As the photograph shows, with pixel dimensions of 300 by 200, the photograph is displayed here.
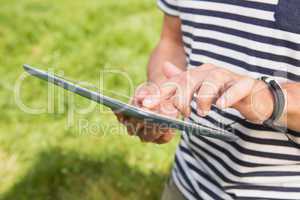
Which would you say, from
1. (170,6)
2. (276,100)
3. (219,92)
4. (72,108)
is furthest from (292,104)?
(72,108)

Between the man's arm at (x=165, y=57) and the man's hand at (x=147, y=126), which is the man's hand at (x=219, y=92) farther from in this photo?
the man's arm at (x=165, y=57)

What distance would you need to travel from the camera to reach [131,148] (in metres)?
2.78

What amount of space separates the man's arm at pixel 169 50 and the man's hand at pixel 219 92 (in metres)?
0.56

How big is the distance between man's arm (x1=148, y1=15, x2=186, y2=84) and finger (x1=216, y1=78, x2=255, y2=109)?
0.63m

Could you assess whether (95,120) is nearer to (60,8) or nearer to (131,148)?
(131,148)

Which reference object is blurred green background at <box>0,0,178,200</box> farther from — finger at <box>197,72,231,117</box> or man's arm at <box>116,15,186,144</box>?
finger at <box>197,72,231,117</box>

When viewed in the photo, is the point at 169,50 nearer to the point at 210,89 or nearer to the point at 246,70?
the point at 246,70

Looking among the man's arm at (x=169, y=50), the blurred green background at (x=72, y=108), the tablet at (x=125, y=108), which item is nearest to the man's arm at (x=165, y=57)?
the man's arm at (x=169, y=50)

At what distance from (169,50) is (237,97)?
686 millimetres

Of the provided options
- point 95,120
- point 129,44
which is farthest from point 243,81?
point 129,44

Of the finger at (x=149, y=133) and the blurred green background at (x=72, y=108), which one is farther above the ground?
the finger at (x=149, y=133)

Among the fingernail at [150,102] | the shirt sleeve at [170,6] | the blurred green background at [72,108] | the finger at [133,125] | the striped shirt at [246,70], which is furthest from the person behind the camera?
the blurred green background at [72,108]

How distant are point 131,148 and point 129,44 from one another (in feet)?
3.84

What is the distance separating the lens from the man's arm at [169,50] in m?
1.52
